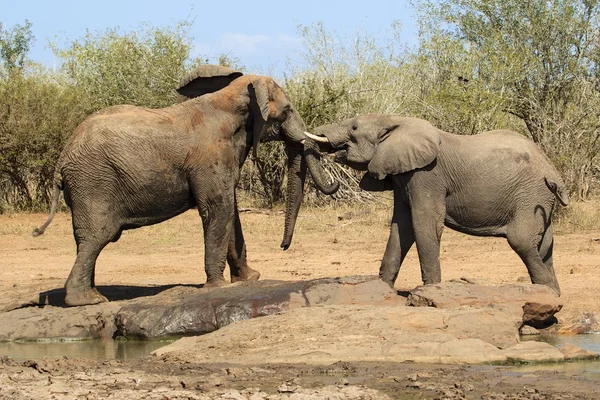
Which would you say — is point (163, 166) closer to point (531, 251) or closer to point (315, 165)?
point (315, 165)

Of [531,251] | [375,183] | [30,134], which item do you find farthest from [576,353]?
[30,134]

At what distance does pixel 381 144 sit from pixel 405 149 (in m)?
0.35

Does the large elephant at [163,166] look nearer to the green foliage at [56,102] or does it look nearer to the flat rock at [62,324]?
the flat rock at [62,324]

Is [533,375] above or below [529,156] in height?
below

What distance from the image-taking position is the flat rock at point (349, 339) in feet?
27.3

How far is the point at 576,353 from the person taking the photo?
27.8 ft

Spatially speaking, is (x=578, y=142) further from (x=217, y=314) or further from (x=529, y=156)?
(x=217, y=314)

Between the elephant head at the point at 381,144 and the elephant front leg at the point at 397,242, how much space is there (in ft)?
1.10

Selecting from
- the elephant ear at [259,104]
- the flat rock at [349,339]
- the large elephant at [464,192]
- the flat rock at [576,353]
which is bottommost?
the flat rock at [576,353]

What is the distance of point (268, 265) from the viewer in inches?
582

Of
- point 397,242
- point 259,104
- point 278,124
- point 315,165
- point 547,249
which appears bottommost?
point 547,249

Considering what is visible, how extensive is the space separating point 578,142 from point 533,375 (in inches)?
493

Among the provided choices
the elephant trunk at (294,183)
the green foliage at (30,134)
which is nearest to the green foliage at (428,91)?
the green foliage at (30,134)

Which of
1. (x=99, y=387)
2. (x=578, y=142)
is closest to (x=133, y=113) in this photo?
(x=99, y=387)
